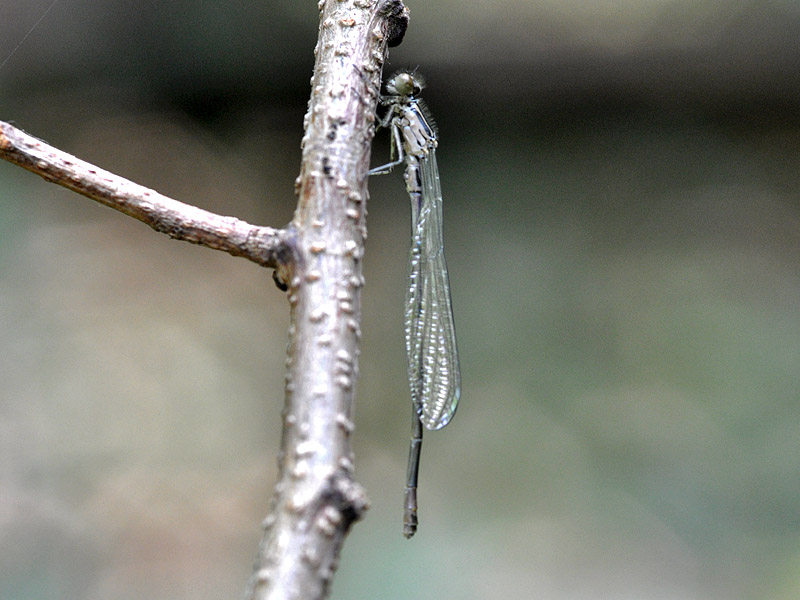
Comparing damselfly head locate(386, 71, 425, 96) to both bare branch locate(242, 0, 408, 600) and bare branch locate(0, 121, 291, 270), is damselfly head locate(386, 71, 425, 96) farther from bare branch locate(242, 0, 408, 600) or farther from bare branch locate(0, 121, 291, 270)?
bare branch locate(0, 121, 291, 270)

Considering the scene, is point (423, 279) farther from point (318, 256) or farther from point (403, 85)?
point (318, 256)

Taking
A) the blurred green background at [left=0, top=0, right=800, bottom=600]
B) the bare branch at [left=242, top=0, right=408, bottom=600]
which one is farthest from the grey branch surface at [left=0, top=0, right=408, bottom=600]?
the blurred green background at [left=0, top=0, right=800, bottom=600]

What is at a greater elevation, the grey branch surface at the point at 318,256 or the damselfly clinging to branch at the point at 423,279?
the damselfly clinging to branch at the point at 423,279

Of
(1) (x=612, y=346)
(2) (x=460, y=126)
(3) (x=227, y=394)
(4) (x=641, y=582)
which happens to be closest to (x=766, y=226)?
(1) (x=612, y=346)

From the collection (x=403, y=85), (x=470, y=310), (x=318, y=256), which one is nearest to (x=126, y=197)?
(x=318, y=256)

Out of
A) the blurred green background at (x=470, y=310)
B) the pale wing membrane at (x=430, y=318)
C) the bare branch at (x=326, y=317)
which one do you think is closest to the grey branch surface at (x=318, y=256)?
the bare branch at (x=326, y=317)

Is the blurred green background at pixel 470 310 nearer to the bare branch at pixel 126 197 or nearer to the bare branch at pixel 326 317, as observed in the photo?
the bare branch at pixel 326 317
